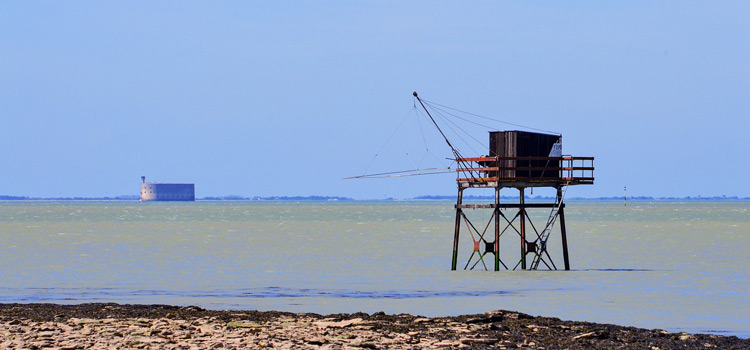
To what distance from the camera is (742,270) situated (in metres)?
42.9

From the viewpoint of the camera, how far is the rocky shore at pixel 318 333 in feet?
63.7

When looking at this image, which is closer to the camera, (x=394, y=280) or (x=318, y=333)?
(x=318, y=333)

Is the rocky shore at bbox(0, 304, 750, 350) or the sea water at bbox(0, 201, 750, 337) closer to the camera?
the rocky shore at bbox(0, 304, 750, 350)

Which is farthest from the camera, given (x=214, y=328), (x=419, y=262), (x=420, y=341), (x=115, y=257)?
(x=115, y=257)

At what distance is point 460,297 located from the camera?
3123cm

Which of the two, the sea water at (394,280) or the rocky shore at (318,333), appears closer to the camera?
the rocky shore at (318,333)

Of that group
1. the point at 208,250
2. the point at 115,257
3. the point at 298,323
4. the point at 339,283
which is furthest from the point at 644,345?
the point at 208,250

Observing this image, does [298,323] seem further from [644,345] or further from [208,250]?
[208,250]

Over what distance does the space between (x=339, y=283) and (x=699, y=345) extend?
1858 centimetres

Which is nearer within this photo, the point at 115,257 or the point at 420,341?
the point at 420,341

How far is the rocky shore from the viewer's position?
1941 cm

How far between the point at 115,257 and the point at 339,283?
19146mm

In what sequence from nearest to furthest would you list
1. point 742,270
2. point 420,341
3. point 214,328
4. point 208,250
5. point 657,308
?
point 420,341 < point 214,328 < point 657,308 < point 742,270 < point 208,250

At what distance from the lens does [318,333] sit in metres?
20.6
